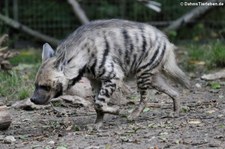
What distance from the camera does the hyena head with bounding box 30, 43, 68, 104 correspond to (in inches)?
206

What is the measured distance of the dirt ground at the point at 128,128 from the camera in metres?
4.68

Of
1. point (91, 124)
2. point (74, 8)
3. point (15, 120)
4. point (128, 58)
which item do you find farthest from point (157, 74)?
point (74, 8)

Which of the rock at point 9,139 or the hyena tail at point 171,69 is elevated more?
the hyena tail at point 171,69

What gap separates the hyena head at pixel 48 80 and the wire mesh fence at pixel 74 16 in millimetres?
5589

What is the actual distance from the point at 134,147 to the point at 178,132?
21.0 inches

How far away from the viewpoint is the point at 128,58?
5.62 m

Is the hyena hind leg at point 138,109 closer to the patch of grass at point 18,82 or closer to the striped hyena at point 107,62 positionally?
the striped hyena at point 107,62

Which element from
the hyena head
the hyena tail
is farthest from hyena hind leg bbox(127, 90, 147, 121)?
the hyena head

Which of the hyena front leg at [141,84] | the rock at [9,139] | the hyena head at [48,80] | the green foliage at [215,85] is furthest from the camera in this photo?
the green foliage at [215,85]

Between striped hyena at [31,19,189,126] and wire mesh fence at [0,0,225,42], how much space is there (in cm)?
497

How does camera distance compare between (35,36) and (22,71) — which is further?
(35,36)

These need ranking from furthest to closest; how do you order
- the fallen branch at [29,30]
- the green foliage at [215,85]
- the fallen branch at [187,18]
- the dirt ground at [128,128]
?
1. the fallen branch at [29,30]
2. the fallen branch at [187,18]
3. the green foliage at [215,85]
4. the dirt ground at [128,128]

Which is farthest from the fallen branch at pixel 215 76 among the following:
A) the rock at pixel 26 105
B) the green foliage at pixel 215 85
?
the rock at pixel 26 105

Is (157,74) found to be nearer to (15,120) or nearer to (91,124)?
(91,124)
